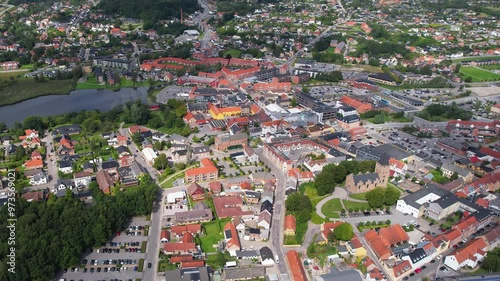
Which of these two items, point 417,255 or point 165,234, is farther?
point 165,234

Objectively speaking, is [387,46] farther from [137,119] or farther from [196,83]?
[137,119]

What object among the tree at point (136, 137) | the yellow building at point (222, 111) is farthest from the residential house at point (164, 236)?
the yellow building at point (222, 111)

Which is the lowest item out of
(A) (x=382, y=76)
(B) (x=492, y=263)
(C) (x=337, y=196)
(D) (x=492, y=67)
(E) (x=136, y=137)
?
(D) (x=492, y=67)

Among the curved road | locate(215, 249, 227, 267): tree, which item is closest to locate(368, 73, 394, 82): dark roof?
the curved road

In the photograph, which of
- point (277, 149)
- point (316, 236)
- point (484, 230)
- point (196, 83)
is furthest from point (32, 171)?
point (484, 230)

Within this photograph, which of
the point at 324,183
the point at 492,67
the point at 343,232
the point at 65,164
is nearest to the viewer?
the point at 343,232

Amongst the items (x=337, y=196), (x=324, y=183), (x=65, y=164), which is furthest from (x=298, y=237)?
(x=65, y=164)

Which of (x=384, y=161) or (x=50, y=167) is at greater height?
(x=384, y=161)

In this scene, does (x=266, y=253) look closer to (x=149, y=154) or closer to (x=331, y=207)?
(x=331, y=207)
